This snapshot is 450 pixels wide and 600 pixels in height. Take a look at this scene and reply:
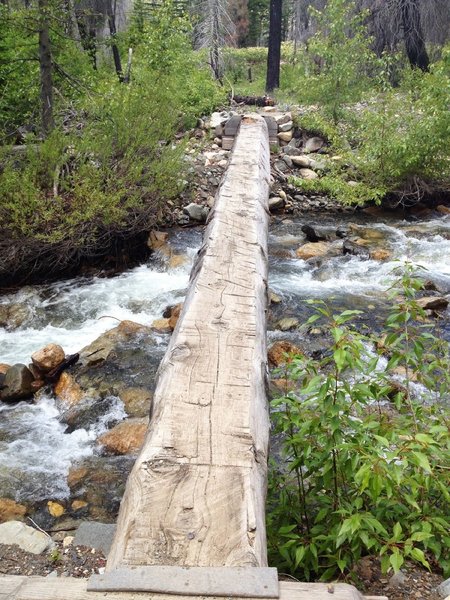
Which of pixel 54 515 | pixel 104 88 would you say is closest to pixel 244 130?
pixel 104 88

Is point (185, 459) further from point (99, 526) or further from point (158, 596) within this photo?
point (99, 526)

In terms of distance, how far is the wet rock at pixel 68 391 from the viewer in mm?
5012

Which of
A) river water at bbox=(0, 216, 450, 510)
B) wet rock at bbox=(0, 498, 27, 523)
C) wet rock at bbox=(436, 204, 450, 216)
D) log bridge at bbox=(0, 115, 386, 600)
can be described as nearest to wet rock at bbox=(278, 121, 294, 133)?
river water at bbox=(0, 216, 450, 510)

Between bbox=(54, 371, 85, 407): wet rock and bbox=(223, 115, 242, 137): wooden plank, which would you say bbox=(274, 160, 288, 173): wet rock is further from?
bbox=(54, 371, 85, 407): wet rock

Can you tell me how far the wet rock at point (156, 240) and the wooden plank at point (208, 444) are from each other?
15.8 ft

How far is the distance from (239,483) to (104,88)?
28.2 feet

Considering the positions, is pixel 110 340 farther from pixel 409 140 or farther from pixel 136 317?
pixel 409 140

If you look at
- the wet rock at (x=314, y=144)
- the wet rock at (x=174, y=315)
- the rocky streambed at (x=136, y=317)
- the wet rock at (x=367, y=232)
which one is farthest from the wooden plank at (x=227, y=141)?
the wet rock at (x=174, y=315)

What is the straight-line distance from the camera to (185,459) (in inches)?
82.2

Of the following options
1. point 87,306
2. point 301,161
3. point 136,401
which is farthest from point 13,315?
point 301,161

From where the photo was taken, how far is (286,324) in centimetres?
622

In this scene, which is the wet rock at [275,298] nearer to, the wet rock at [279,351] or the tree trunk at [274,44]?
the wet rock at [279,351]

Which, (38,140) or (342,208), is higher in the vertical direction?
(38,140)

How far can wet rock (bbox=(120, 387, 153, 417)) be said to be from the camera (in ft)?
16.0
